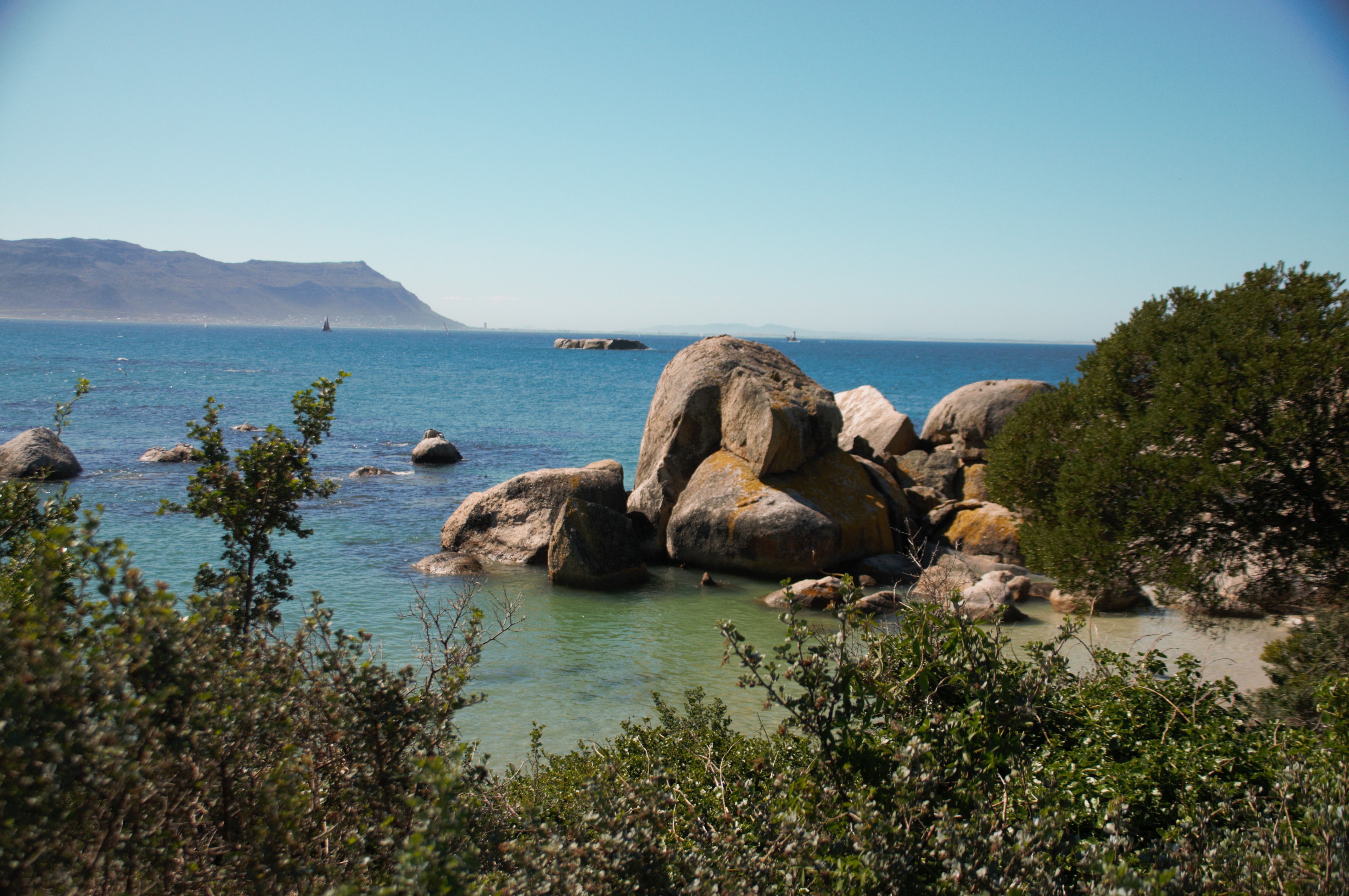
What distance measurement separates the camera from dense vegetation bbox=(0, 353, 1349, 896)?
2.97 m

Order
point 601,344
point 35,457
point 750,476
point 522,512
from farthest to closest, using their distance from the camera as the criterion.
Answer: point 601,344 < point 35,457 < point 522,512 < point 750,476

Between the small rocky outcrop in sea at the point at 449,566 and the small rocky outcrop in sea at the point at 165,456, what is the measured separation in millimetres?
16578

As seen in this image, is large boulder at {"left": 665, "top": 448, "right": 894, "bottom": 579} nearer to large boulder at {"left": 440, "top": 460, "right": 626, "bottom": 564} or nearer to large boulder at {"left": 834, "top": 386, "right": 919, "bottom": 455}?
large boulder at {"left": 440, "top": 460, "right": 626, "bottom": 564}

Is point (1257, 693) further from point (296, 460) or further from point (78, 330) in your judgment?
point (78, 330)

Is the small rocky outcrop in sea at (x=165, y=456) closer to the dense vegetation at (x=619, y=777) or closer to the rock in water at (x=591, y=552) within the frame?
the rock in water at (x=591, y=552)

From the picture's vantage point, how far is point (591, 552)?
1781cm

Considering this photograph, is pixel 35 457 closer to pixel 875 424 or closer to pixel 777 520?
pixel 777 520

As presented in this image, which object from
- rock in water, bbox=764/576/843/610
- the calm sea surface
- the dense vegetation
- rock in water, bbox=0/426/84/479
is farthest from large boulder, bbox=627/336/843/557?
rock in water, bbox=0/426/84/479

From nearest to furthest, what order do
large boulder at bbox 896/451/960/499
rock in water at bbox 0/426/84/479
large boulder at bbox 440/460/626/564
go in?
large boulder at bbox 440/460/626/564 < large boulder at bbox 896/451/960/499 < rock in water at bbox 0/426/84/479

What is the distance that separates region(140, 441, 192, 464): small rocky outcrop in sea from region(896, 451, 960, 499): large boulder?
25.3 m

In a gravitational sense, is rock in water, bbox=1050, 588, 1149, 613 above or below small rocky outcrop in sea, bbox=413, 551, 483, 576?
above

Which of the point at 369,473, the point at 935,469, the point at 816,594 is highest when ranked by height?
the point at 935,469

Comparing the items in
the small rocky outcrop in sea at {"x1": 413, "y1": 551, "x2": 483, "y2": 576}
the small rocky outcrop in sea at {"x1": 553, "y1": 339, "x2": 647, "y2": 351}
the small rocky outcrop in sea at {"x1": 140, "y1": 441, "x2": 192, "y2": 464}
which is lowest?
the small rocky outcrop in sea at {"x1": 413, "y1": 551, "x2": 483, "y2": 576}

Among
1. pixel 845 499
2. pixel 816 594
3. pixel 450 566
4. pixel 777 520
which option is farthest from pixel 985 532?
pixel 450 566
